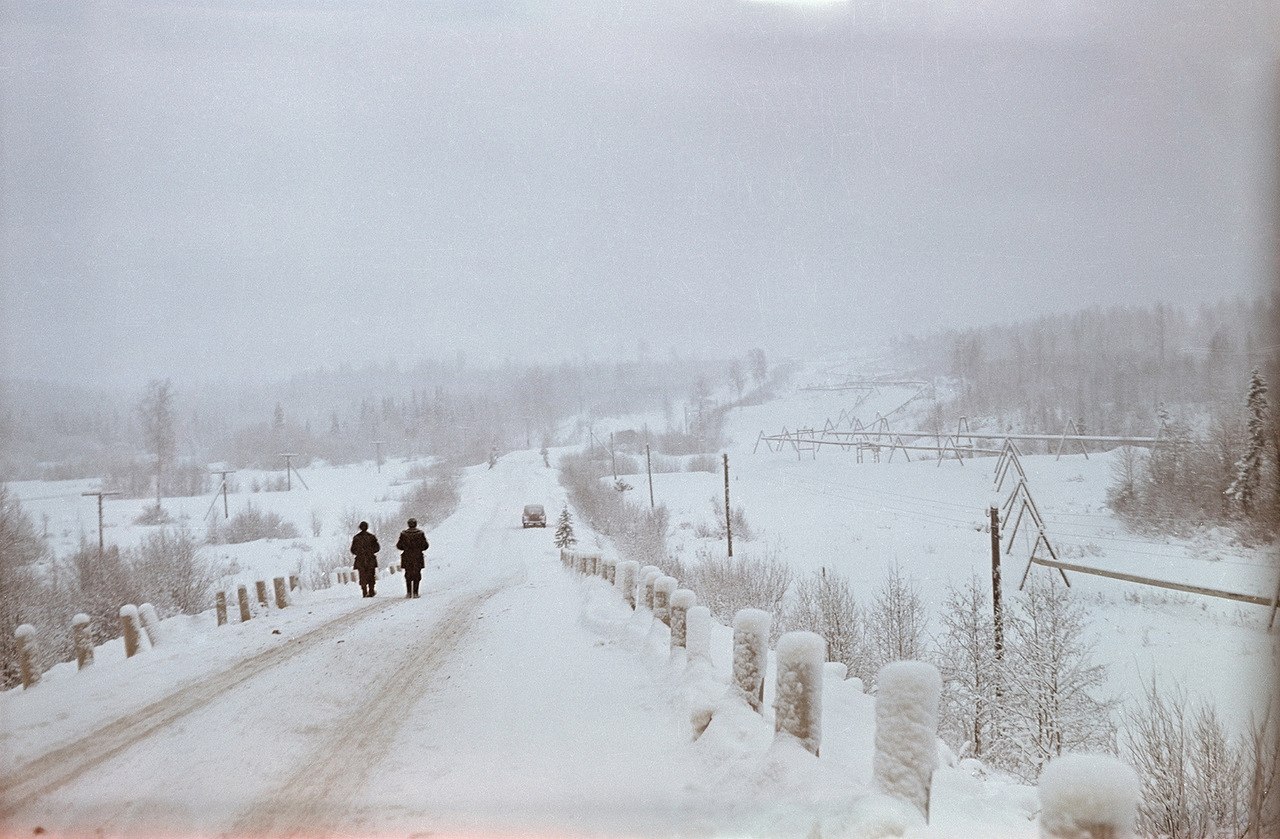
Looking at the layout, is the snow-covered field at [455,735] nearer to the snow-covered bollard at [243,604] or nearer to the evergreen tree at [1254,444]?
the snow-covered bollard at [243,604]

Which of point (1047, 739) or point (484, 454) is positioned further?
point (484, 454)

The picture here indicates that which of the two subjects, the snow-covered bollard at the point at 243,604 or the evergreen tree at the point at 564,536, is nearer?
the snow-covered bollard at the point at 243,604

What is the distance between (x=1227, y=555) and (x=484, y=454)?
90.8 m

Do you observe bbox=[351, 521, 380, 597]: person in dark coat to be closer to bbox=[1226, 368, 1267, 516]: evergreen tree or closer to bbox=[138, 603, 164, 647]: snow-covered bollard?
bbox=[138, 603, 164, 647]: snow-covered bollard

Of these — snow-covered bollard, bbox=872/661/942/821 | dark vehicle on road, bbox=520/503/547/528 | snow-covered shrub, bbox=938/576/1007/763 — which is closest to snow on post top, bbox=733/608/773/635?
snow-covered bollard, bbox=872/661/942/821

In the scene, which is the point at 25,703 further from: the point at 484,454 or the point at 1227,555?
the point at 484,454

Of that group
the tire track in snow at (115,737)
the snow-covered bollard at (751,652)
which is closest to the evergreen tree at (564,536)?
the tire track in snow at (115,737)

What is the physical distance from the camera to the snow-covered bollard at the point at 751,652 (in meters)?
4.10

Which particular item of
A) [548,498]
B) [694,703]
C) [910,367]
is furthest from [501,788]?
[548,498]

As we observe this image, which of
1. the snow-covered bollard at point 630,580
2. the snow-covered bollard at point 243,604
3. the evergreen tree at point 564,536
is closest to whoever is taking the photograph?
the snow-covered bollard at point 630,580

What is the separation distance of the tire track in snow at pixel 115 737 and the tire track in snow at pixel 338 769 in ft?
4.10

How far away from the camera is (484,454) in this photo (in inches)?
3765

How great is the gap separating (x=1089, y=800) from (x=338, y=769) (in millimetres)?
3627

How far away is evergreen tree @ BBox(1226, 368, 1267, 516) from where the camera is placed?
6.21 metres
